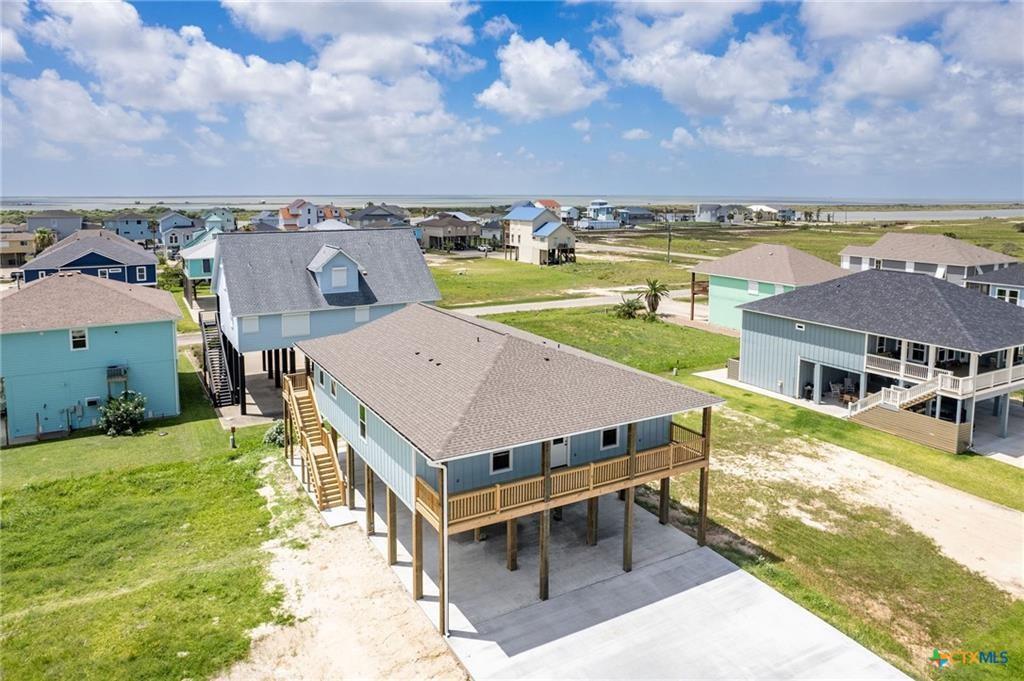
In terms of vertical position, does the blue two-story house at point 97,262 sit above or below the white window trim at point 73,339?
above

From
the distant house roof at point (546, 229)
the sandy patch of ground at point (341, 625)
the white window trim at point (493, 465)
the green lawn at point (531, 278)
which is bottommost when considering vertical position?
the sandy patch of ground at point (341, 625)

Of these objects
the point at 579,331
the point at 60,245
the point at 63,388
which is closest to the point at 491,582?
the point at 63,388

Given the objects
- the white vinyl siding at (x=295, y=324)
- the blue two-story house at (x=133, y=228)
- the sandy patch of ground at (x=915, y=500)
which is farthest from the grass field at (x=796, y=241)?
the blue two-story house at (x=133, y=228)

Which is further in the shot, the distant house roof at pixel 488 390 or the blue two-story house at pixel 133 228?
the blue two-story house at pixel 133 228

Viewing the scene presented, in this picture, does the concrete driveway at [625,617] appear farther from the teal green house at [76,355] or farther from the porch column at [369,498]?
the teal green house at [76,355]

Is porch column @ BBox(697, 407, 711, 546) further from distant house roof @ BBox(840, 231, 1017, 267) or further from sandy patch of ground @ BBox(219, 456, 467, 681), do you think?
distant house roof @ BBox(840, 231, 1017, 267)

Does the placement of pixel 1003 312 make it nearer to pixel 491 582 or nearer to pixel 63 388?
pixel 491 582

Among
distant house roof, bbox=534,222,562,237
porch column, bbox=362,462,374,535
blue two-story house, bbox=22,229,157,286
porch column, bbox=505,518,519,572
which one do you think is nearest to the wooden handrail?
porch column, bbox=505,518,519,572
